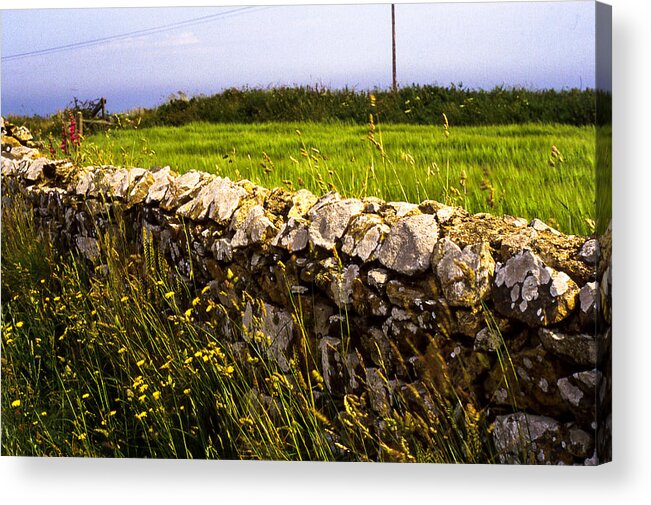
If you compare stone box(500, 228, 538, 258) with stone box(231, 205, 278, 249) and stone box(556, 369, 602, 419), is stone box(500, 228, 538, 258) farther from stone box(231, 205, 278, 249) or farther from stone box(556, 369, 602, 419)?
stone box(231, 205, 278, 249)

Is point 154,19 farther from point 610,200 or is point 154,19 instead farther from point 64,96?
point 610,200

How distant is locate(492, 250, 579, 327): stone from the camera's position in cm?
424

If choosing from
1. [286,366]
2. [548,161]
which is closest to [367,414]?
[286,366]

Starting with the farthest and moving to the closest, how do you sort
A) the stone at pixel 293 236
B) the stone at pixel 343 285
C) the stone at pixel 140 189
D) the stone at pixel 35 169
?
the stone at pixel 35 169
the stone at pixel 140 189
the stone at pixel 293 236
the stone at pixel 343 285

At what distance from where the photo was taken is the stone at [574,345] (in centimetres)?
425

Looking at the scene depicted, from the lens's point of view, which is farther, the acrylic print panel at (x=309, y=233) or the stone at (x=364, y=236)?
the stone at (x=364, y=236)

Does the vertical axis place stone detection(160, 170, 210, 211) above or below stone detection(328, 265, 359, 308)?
above

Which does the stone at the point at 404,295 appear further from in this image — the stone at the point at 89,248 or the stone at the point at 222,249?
the stone at the point at 89,248

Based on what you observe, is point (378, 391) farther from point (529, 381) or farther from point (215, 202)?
point (215, 202)

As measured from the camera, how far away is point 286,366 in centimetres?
471

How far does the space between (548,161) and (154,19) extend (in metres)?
1.85

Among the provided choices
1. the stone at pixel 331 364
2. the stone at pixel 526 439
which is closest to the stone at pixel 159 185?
the stone at pixel 331 364

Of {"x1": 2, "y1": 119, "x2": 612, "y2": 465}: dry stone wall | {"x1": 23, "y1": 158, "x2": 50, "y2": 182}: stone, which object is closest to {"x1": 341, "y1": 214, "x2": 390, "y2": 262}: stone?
{"x1": 2, "y1": 119, "x2": 612, "y2": 465}: dry stone wall

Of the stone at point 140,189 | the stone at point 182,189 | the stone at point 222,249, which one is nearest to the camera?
the stone at point 222,249
